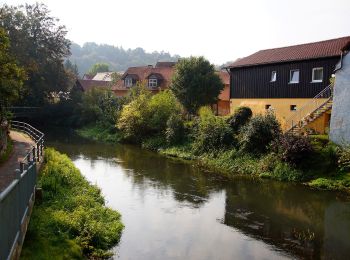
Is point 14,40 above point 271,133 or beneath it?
above

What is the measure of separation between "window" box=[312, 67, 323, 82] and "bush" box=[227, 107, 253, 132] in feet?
17.1

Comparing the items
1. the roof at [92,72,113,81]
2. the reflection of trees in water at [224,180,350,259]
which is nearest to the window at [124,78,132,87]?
the roof at [92,72,113,81]

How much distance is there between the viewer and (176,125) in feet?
116

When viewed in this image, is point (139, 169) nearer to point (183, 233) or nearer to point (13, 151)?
point (13, 151)

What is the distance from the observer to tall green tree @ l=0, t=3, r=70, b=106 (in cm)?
5481

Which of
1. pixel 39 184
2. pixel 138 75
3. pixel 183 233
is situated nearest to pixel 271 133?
pixel 183 233

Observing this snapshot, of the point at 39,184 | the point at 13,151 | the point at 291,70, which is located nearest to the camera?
the point at 39,184

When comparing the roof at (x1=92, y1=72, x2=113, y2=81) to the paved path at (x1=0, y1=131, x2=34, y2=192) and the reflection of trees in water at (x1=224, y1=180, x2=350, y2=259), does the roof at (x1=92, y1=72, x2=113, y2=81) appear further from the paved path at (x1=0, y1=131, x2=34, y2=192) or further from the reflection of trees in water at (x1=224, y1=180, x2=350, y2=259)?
the reflection of trees in water at (x1=224, y1=180, x2=350, y2=259)

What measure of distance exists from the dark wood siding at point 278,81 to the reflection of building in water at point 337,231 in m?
12.6

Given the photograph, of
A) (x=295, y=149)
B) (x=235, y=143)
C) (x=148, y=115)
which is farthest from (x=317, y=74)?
(x=148, y=115)

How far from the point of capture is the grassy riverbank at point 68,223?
10.6m

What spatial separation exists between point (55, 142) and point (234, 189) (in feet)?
79.3

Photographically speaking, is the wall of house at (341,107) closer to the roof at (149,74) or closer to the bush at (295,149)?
the bush at (295,149)

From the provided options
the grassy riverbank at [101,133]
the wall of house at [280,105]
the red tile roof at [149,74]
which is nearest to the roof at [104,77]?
the red tile roof at [149,74]
